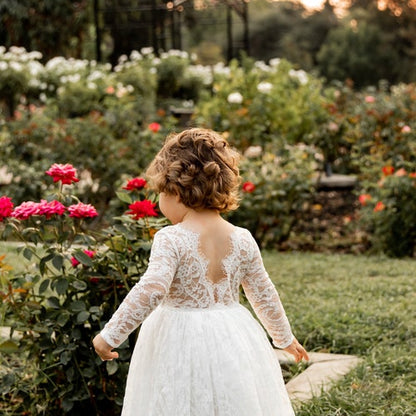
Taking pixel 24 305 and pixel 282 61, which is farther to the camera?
pixel 282 61

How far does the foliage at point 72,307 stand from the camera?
2906 millimetres

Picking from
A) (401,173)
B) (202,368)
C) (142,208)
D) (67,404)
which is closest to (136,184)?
(142,208)

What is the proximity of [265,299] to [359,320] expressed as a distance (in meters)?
1.70

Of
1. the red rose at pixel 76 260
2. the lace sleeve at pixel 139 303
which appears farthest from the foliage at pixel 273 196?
the lace sleeve at pixel 139 303

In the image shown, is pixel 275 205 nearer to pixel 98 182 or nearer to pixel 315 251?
pixel 315 251

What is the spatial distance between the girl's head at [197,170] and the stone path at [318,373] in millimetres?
1130

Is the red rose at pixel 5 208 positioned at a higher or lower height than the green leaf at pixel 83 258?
higher

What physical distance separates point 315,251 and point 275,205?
0.58 meters

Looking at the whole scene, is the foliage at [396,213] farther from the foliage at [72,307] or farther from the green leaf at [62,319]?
the green leaf at [62,319]

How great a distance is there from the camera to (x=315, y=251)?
22.1 feet

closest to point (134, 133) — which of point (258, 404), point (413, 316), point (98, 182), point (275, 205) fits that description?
point (98, 182)

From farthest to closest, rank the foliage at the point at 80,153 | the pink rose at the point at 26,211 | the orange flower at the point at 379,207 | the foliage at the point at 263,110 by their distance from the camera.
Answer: the foliage at the point at 263,110
the foliage at the point at 80,153
the orange flower at the point at 379,207
the pink rose at the point at 26,211

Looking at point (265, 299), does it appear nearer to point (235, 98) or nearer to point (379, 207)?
point (379, 207)

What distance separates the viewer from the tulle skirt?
2.15 m
